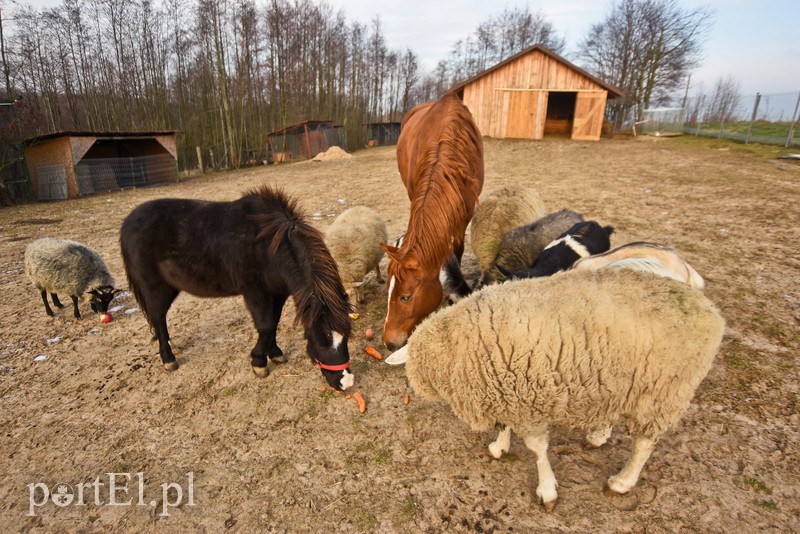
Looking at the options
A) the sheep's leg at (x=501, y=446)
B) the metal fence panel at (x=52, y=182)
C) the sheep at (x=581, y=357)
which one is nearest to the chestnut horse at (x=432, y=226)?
the sheep at (x=581, y=357)

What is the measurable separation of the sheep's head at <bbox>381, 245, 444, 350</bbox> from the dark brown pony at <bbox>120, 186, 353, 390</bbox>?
0.45 meters

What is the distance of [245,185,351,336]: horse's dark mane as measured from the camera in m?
3.34

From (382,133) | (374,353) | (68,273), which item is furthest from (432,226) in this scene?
(382,133)

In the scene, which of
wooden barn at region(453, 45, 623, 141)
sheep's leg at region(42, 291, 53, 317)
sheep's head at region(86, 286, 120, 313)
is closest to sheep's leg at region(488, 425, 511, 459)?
sheep's head at region(86, 286, 120, 313)

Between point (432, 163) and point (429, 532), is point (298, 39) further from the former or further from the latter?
point (429, 532)

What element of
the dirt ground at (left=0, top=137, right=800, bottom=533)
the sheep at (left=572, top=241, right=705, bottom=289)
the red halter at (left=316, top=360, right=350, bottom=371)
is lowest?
the dirt ground at (left=0, top=137, right=800, bottom=533)

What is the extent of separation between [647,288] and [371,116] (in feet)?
176

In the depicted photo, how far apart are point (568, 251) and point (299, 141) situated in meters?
29.9

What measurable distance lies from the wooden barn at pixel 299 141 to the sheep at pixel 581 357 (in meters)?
30.1

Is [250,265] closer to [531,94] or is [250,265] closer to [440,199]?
[440,199]

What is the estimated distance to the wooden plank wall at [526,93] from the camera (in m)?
24.3

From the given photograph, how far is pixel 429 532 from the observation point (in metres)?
2.44

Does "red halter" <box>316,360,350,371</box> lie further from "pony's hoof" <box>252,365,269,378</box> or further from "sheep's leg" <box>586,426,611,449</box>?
"sheep's leg" <box>586,426,611,449</box>

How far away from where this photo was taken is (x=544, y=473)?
8.54ft
